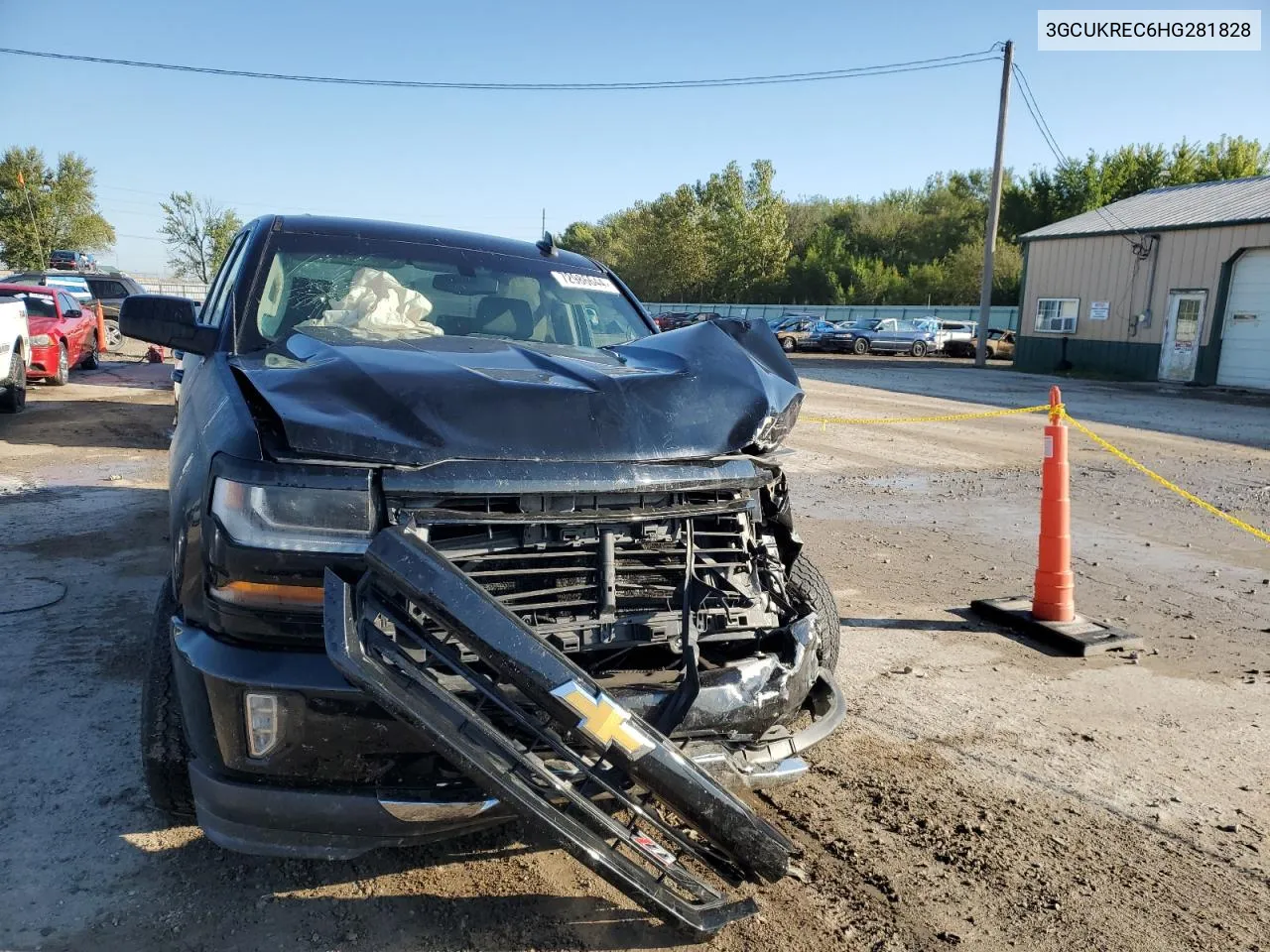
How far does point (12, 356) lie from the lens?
36.1 ft

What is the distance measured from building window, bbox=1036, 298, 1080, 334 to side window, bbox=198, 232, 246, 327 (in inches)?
1164

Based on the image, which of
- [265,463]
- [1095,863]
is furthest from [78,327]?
[1095,863]

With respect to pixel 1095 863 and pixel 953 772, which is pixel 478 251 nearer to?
pixel 953 772

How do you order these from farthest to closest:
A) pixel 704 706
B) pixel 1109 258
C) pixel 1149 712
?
pixel 1109 258 < pixel 1149 712 < pixel 704 706

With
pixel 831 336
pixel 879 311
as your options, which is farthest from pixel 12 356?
pixel 879 311

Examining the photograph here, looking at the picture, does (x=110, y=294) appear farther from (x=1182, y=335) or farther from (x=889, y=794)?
(x=1182, y=335)

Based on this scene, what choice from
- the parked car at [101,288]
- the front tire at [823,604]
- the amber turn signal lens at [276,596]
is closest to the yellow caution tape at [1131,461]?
the front tire at [823,604]

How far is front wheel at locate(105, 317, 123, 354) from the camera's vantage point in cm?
2134

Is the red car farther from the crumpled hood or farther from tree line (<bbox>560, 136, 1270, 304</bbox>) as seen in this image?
tree line (<bbox>560, 136, 1270, 304</bbox>)

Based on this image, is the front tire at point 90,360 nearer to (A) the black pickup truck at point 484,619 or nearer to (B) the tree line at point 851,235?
(A) the black pickup truck at point 484,619

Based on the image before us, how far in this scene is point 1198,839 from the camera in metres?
2.91

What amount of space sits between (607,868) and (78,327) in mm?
16236

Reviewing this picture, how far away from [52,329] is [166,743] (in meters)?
13.7

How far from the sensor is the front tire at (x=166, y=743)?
2.35m
